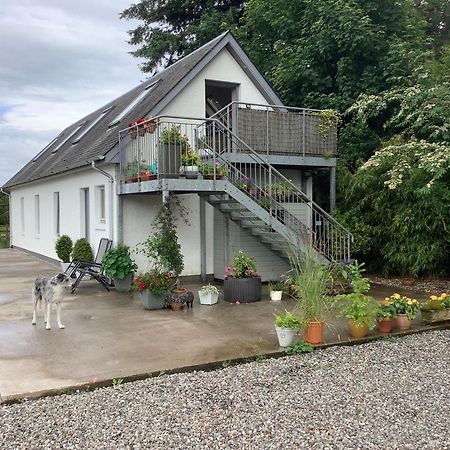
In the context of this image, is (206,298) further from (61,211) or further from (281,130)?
(61,211)

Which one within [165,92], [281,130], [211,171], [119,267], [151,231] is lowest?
[119,267]

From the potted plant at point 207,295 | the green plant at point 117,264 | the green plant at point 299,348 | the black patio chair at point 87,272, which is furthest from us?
the black patio chair at point 87,272

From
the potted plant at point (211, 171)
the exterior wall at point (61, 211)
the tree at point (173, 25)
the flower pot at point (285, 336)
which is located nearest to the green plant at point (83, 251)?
the exterior wall at point (61, 211)

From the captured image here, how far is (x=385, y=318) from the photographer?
21.1 ft

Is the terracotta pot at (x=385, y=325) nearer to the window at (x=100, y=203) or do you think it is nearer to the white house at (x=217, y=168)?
the white house at (x=217, y=168)

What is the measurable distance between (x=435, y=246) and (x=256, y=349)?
6423mm

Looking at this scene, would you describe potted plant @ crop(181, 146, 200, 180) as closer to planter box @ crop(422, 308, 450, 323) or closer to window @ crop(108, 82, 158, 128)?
planter box @ crop(422, 308, 450, 323)

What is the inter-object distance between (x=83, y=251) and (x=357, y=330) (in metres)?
7.71

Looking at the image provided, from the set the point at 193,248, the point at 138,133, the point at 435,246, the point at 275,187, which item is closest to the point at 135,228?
the point at 193,248

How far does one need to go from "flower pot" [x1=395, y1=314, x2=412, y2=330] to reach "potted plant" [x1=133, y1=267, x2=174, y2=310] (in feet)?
12.1

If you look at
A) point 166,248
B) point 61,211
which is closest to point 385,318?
point 166,248

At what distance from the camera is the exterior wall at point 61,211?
11789 mm

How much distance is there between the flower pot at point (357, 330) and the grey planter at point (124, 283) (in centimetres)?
509

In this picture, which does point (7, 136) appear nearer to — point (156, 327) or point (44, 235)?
point (44, 235)
